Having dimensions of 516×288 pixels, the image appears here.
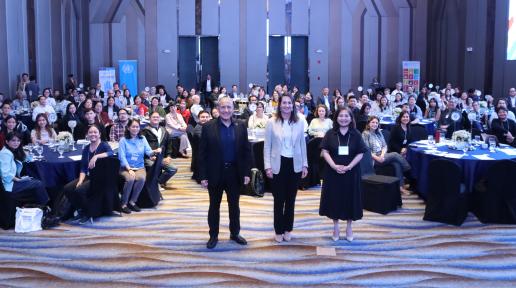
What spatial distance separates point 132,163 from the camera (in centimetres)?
722

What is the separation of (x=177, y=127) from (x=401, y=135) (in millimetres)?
4432

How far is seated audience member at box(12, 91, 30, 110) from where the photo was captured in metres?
12.6

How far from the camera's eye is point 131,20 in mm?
20344

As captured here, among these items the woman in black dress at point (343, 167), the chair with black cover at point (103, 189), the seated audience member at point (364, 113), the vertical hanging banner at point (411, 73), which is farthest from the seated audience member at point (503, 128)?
the vertical hanging banner at point (411, 73)

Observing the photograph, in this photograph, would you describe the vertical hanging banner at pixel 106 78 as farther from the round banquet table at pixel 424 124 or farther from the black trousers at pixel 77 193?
the black trousers at pixel 77 193

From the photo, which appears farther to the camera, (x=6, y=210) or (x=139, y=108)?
(x=139, y=108)

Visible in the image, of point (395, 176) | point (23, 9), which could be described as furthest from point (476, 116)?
point (23, 9)

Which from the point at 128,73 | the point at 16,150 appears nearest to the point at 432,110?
the point at 16,150

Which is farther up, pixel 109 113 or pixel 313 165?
pixel 109 113

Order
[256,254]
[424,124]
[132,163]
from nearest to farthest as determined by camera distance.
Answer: [256,254]
[132,163]
[424,124]

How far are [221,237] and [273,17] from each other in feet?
50.6

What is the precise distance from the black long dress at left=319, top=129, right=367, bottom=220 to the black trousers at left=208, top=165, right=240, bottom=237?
0.88 meters

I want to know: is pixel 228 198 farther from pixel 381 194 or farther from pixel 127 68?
pixel 127 68

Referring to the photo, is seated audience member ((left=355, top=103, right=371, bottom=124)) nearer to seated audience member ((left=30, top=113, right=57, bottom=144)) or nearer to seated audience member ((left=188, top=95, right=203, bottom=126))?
seated audience member ((left=188, top=95, right=203, bottom=126))
